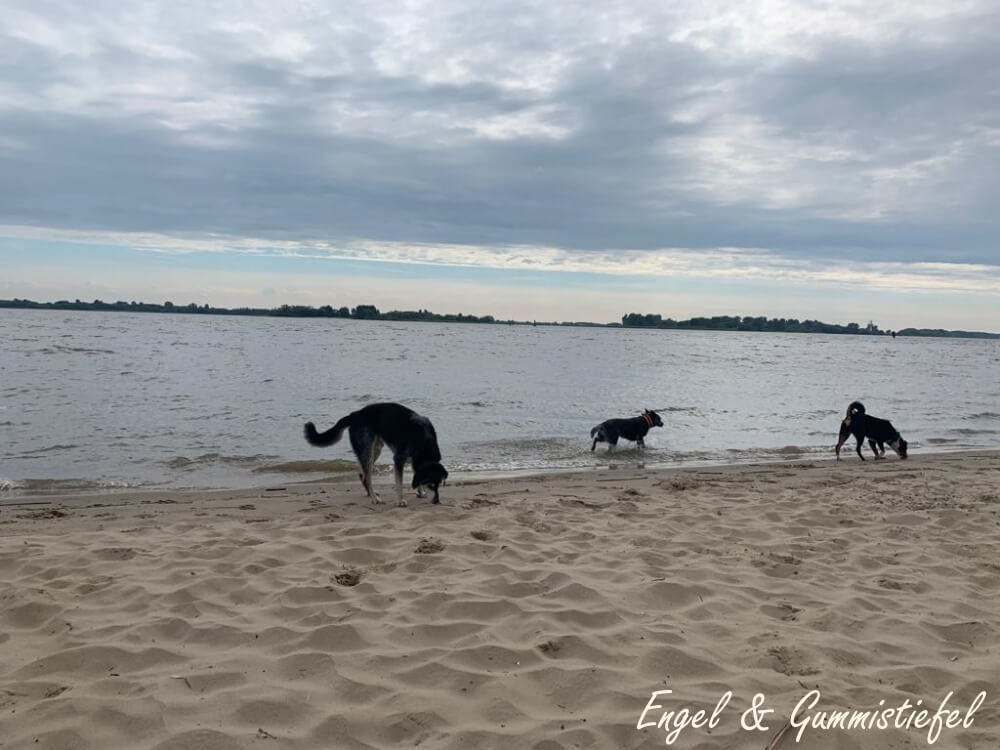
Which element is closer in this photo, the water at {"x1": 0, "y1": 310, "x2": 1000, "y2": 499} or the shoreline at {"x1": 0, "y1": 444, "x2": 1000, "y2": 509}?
the shoreline at {"x1": 0, "y1": 444, "x2": 1000, "y2": 509}

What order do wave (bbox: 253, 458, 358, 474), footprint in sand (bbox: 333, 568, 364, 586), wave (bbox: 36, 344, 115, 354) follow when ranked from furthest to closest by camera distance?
wave (bbox: 36, 344, 115, 354), wave (bbox: 253, 458, 358, 474), footprint in sand (bbox: 333, 568, 364, 586)

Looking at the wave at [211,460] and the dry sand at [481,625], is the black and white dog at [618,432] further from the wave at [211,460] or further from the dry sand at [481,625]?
the wave at [211,460]

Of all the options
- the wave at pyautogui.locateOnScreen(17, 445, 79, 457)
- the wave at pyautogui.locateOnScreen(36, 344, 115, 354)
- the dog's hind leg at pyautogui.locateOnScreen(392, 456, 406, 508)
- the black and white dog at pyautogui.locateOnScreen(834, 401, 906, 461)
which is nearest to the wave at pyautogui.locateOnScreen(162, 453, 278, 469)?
the wave at pyautogui.locateOnScreen(17, 445, 79, 457)

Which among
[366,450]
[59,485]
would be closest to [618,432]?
[366,450]

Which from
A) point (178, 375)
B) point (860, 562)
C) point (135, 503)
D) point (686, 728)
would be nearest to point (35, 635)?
point (686, 728)

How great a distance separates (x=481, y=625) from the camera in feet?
13.0

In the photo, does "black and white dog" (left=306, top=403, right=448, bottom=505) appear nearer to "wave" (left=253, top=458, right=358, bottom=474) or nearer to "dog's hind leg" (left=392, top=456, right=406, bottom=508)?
"dog's hind leg" (left=392, top=456, right=406, bottom=508)

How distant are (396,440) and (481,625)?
13.5ft

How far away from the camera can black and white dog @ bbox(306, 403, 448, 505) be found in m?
7.72

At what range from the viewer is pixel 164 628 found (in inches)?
151

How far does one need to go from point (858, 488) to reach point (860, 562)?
12.2ft

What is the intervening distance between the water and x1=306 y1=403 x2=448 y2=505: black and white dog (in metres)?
2.38

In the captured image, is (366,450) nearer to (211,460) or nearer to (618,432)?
(211,460)

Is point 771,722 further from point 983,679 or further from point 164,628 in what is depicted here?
point 164,628
